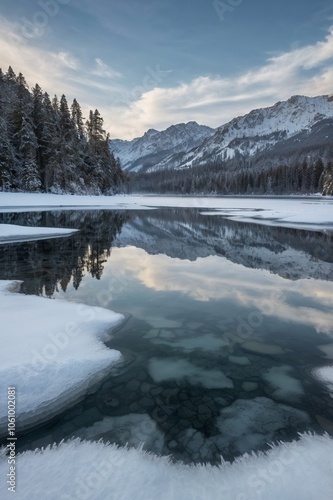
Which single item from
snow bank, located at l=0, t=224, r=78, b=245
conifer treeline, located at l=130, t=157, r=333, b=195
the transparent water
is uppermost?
conifer treeline, located at l=130, t=157, r=333, b=195

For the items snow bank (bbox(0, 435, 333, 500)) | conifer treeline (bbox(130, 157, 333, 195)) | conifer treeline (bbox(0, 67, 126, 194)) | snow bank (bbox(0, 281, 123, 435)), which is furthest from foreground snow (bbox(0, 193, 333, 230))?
conifer treeline (bbox(130, 157, 333, 195))

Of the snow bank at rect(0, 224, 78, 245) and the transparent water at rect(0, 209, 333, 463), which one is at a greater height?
the snow bank at rect(0, 224, 78, 245)

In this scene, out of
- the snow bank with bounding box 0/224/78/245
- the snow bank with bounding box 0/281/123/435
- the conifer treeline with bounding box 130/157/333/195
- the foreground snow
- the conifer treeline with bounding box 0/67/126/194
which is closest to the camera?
the snow bank with bounding box 0/281/123/435

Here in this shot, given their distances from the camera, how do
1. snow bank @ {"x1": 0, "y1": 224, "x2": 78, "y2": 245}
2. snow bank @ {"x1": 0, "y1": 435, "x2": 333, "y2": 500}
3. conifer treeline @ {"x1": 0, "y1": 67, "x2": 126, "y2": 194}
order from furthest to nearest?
conifer treeline @ {"x1": 0, "y1": 67, "x2": 126, "y2": 194}
snow bank @ {"x1": 0, "y1": 224, "x2": 78, "y2": 245}
snow bank @ {"x1": 0, "y1": 435, "x2": 333, "y2": 500}

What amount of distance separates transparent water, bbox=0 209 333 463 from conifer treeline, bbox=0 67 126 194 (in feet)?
140

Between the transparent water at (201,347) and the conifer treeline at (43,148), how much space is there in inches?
1676

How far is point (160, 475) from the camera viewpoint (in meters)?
3.33

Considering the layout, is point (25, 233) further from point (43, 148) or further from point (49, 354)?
point (43, 148)

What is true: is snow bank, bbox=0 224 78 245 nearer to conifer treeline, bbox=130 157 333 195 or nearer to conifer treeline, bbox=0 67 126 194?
conifer treeline, bbox=0 67 126 194

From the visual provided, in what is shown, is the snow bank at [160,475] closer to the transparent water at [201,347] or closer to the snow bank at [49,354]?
the transparent water at [201,347]

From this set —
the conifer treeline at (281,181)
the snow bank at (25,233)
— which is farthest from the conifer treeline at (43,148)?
the conifer treeline at (281,181)

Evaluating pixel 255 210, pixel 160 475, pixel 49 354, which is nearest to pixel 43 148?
pixel 255 210

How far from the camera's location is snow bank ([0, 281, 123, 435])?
4.47m

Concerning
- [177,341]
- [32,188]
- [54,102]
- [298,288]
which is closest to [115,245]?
[298,288]
